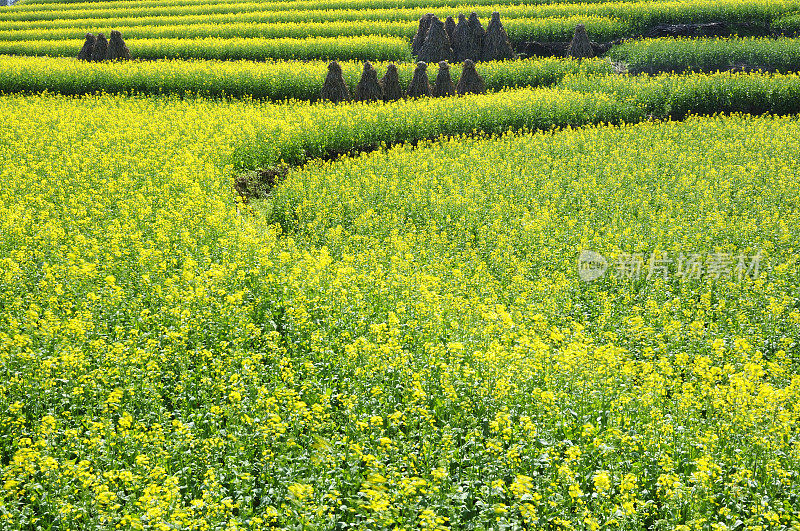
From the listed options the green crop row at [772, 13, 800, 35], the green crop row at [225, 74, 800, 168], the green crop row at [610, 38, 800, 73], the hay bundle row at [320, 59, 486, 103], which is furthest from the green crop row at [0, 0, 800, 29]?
the hay bundle row at [320, 59, 486, 103]

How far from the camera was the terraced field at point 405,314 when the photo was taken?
16.7 ft

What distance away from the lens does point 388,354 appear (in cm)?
676

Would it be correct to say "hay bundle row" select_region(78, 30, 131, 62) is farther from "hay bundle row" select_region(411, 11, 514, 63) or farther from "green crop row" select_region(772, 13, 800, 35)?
"green crop row" select_region(772, 13, 800, 35)

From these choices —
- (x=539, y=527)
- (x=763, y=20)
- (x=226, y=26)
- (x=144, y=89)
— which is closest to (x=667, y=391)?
(x=539, y=527)

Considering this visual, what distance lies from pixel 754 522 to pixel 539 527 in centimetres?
158

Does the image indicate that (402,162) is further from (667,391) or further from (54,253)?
(667,391)

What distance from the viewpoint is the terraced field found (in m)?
5.08

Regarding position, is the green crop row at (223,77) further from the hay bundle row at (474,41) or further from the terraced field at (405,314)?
the terraced field at (405,314)

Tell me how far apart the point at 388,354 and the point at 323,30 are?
114 ft

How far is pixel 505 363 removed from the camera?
21.7ft

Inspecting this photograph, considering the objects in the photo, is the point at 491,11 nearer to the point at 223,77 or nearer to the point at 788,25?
the point at 788,25

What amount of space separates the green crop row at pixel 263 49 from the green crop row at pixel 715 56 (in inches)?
429

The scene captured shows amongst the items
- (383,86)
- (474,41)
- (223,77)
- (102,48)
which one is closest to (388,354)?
(383,86)

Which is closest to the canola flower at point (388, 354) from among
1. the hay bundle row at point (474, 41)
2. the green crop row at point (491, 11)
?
the hay bundle row at point (474, 41)
